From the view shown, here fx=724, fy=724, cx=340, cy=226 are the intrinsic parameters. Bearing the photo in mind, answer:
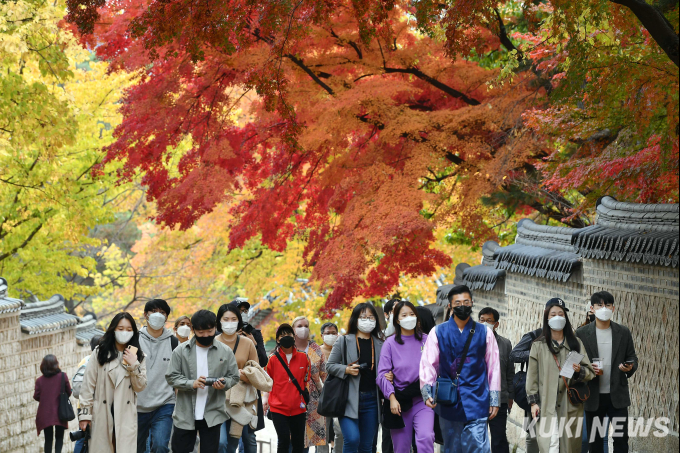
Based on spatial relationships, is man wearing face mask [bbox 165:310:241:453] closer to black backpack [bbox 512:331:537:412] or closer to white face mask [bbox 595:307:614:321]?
black backpack [bbox 512:331:537:412]

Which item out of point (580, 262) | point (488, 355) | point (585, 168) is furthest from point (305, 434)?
Answer: point (585, 168)

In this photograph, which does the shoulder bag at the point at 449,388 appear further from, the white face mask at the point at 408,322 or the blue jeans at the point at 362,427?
the blue jeans at the point at 362,427

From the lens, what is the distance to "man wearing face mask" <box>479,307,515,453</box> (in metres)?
7.56

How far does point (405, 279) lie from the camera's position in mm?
20391

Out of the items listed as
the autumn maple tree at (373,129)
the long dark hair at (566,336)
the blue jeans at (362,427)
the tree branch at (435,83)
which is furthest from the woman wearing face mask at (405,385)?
the tree branch at (435,83)

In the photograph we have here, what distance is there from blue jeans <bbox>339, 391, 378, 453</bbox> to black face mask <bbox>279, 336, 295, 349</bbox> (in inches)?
47.6

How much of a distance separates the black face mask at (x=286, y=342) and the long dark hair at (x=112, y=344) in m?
1.64

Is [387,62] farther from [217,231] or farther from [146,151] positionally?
[217,231]

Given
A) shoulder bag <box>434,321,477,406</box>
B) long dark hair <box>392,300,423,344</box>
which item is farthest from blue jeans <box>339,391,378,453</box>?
shoulder bag <box>434,321,477,406</box>

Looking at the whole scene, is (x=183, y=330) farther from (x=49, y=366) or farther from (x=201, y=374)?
(x=49, y=366)

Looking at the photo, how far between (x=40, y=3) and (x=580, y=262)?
819 cm

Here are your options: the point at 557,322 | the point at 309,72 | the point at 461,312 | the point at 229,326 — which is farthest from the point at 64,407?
the point at 557,322

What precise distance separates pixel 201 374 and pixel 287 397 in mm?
1392

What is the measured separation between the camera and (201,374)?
6730mm
